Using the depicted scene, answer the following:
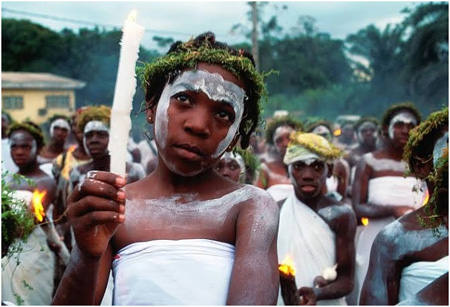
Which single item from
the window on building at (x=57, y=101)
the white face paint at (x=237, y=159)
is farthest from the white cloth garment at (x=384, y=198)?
the window on building at (x=57, y=101)

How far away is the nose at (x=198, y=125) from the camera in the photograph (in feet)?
7.88

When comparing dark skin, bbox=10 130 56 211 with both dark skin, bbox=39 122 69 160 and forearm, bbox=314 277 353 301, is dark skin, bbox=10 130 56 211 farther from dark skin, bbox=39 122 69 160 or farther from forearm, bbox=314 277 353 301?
forearm, bbox=314 277 353 301

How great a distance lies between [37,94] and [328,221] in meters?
28.4

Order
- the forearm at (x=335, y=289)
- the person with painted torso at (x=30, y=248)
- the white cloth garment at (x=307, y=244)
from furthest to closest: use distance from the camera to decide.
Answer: the white cloth garment at (x=307, y=244), the person with painted torso at (x=30, y=248), the forearm at (x=335, y=289)

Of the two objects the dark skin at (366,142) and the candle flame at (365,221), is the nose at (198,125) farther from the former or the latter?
the dark skin at (366,142)

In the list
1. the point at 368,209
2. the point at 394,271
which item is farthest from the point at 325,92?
the point at 394,271

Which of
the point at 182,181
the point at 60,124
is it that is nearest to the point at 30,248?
the point at 182,181

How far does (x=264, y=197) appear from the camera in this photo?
8.15 ft

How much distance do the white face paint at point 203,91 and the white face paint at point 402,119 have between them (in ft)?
16.4

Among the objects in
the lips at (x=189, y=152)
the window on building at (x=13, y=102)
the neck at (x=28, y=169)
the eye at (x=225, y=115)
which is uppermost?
the window on building at (x=13, y=102)

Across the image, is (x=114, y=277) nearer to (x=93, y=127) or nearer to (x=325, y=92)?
(x=93, y=127)

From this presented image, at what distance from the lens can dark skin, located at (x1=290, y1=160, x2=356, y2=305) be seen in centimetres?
493

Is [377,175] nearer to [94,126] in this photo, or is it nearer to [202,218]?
[94,126]

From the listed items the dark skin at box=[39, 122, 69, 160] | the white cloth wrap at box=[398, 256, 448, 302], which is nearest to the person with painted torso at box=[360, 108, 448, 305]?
the white cloth wrap at box=[398, 256, 448, 302]
